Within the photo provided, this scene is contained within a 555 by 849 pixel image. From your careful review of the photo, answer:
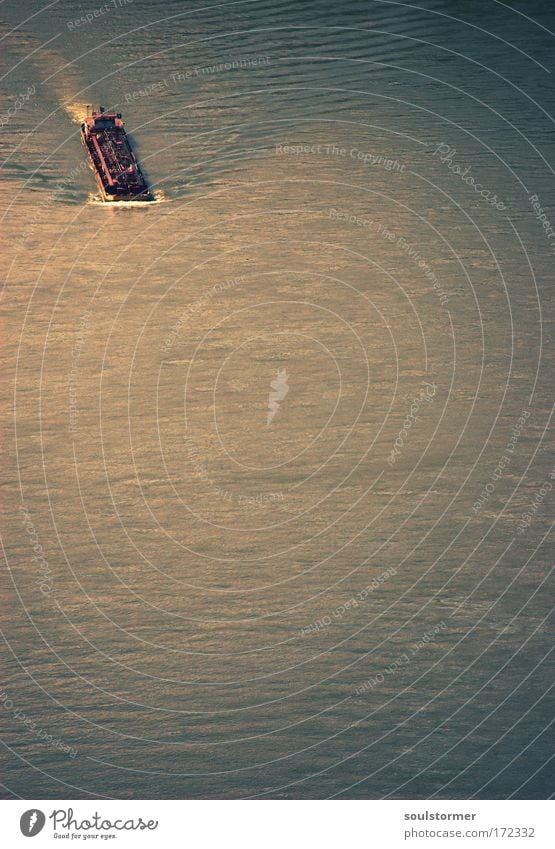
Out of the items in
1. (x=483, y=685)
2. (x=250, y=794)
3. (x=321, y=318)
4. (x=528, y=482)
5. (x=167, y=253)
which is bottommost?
(x=250, y=794)

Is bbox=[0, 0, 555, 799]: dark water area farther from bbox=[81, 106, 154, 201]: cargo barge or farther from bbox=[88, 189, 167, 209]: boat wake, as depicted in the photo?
bbox=[81, 106, 154, 201]: cargo barge

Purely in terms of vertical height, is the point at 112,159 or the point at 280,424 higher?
the point at 112,159

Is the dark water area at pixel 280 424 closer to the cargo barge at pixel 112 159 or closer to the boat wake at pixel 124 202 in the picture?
the boat wake at pixel 124 202

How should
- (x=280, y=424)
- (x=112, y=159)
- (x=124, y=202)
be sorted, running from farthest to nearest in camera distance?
1. (x=112, y=159)
2. (x=124, y=202)
3. (x=280, y=424)

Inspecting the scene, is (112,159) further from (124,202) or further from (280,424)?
(280,424)

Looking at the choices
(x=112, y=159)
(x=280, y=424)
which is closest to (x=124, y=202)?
(x=112, y=159)

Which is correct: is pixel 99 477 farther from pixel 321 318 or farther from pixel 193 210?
pixel 193 210

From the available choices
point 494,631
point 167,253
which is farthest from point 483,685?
point 167,253
